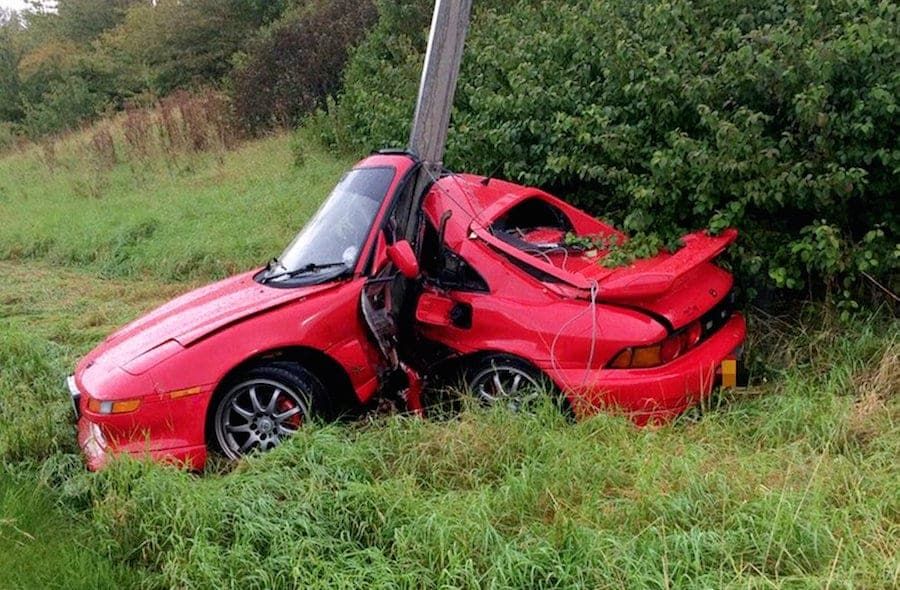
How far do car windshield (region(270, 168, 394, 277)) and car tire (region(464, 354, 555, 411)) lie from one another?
0.98m

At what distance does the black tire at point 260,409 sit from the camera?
13.1 feet

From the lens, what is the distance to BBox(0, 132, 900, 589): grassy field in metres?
2.61

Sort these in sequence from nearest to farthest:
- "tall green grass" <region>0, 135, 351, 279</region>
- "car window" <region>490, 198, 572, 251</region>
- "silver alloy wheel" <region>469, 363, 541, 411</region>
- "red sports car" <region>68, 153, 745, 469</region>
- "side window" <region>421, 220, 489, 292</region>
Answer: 1. "red sports car" <region>68, 153, 745, 469</region>
2. "silver alloy wheel" <region>469, 363, 541, 411</region>
3. "side window" <region>421, 220, 489, 292</region>
4. "car window" <region>490, 198, 572, 251</region>
5. "tall green grass" <region>0, 135, 351, 279</region>

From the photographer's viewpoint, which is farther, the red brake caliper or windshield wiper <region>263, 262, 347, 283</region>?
windshield wiper <region>263, 262, 347, 283</region>

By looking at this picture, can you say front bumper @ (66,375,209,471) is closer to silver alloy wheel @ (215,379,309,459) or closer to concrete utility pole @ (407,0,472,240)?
silver alloy wheel @ (215,379,309,459)

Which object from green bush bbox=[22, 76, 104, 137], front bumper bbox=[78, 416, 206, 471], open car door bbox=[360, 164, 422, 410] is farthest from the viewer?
green bush bbox=[22, 76, 104, 137]

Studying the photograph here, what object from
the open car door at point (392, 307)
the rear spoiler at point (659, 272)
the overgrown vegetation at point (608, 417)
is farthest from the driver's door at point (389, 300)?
the rear spoiler at point (659, 272)

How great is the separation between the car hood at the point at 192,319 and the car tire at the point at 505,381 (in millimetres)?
1001

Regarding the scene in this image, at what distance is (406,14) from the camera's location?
12078mm

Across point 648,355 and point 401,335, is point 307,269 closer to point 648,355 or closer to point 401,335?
point 401,335

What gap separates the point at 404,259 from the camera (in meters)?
4.06

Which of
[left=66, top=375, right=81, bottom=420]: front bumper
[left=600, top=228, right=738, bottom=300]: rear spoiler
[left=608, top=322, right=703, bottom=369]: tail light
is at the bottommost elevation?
[left=608, top=322, right=703, bottom=369]: tail light

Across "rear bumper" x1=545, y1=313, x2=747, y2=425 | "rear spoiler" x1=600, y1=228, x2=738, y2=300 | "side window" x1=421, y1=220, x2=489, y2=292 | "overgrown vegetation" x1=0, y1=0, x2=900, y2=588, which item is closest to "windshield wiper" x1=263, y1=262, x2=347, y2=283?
"side window" x1=421, y1=220, x2=489, y2=292

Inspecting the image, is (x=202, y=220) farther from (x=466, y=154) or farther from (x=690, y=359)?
(x=690, y=359)
